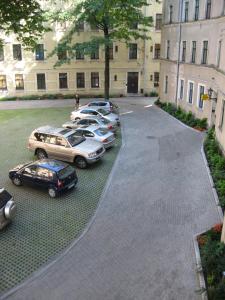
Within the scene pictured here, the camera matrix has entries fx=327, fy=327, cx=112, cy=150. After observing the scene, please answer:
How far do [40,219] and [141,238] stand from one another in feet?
13.5

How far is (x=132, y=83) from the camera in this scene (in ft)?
129

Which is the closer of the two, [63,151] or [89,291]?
[89,291]

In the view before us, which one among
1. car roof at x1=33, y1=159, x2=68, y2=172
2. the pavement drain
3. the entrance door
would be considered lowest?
the pavement drain

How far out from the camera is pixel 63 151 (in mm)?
17719

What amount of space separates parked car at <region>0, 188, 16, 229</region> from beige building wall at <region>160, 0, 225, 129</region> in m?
11.2

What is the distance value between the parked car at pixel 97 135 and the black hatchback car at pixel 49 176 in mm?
4907

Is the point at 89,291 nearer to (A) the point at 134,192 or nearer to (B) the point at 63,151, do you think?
(A) the point at 134,192

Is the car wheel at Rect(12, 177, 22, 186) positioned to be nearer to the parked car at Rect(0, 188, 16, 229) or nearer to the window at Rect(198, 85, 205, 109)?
the parked car at Rect(0, 188, 16, 229)

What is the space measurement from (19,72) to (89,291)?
32639mm

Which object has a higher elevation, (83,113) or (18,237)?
(83,113)

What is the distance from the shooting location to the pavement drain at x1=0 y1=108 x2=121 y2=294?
1048 centimetres

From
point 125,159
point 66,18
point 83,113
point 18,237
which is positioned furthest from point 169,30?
point 18,237

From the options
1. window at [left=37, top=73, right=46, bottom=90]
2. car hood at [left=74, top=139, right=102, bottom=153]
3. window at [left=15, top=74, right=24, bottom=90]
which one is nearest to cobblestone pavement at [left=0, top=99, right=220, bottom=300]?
car hood at [left=74, top=139, right=102, bottom=153]

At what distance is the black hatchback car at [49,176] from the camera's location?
14.1 m
